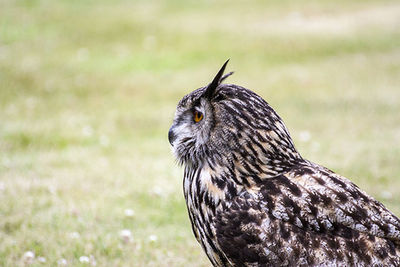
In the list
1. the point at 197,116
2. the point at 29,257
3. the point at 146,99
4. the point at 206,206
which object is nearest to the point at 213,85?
the point at 197,116

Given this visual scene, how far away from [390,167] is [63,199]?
5363 millimetres

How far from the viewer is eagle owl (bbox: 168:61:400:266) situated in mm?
3904

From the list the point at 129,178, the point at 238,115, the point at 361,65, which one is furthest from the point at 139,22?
the point at 238,115

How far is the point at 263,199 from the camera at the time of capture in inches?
160

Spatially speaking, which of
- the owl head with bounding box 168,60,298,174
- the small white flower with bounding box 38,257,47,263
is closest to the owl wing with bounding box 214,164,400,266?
the owl head with bounding box 168,60,298,174

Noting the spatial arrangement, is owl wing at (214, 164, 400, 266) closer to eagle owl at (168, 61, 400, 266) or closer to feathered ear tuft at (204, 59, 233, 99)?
eagle owl at (168, 61, 400, 266)

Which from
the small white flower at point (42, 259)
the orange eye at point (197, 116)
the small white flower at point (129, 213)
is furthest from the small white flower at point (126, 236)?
the orange eye at point (197, 116)

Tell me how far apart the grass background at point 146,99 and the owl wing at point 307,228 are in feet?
7.28

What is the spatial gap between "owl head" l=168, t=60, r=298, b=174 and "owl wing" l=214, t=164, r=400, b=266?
0.35 metres

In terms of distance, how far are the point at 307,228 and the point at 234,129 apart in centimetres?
91

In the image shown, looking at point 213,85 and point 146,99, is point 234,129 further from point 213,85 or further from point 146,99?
point 146,99

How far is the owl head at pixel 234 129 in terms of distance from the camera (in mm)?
4324

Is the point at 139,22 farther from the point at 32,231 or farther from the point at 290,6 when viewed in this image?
the point at 32,231

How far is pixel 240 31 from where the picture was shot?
2055 centimetres
